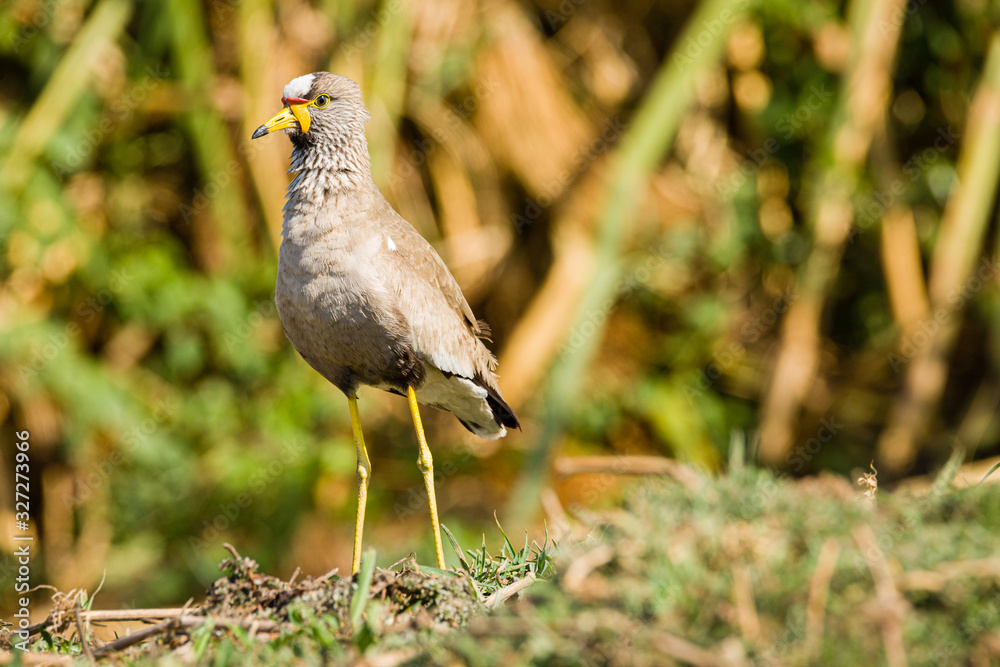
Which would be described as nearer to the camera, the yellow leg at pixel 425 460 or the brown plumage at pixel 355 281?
the brown plumage at pixel 355 281

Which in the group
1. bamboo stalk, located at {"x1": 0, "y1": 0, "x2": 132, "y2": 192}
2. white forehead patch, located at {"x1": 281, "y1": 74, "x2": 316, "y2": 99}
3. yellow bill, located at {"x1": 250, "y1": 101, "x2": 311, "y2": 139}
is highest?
bamboo stalk, located at {"x1": 0, "y1": 0, "x2": 132, "y2": 192}

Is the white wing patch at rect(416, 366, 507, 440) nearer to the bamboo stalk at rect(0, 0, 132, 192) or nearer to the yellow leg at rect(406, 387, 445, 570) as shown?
the yellow leg at rect(406, 387, 445, 570)

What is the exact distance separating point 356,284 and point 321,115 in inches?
35.9

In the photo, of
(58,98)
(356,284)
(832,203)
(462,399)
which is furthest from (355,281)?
(832,203)

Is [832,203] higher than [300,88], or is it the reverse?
[300,88]

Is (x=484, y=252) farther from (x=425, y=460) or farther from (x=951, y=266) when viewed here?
(x=425, y=460)

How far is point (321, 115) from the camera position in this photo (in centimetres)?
398

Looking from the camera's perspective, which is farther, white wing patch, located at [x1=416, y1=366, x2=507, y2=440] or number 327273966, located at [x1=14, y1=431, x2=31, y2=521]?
number 327273966, located at [x1=14, y1=431, x2=31, y2=521]

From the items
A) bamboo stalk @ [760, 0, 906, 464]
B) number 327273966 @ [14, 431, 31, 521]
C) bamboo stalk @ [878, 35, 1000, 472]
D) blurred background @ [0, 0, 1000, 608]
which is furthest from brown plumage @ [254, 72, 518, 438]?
number 327273966 @ [14, 431, 31, 521]

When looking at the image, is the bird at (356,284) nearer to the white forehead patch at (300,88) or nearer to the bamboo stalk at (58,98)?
the white forehead patch at (300,88)

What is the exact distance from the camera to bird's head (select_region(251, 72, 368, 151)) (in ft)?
12.9

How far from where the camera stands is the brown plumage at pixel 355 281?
354 cm

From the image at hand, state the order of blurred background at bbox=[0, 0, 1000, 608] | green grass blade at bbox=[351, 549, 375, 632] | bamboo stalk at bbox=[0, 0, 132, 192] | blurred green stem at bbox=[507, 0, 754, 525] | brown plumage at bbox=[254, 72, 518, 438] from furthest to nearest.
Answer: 1. blurred background at bbox=[0, 0, 1000, 608]
2. bamboo stalk at bbox=[0, 0, 132, 192]
3. blurred green stem at bbox=[507, 0, 754, 525]
4. brown plumage at bbox=[254, 72, 518, 438]
5. green grass blade at bbox=[351, 549, 375, 632]

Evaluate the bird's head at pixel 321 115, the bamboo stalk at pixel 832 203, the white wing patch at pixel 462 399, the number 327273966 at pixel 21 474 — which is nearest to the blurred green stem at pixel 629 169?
the white wing patch at pixel 462 399
